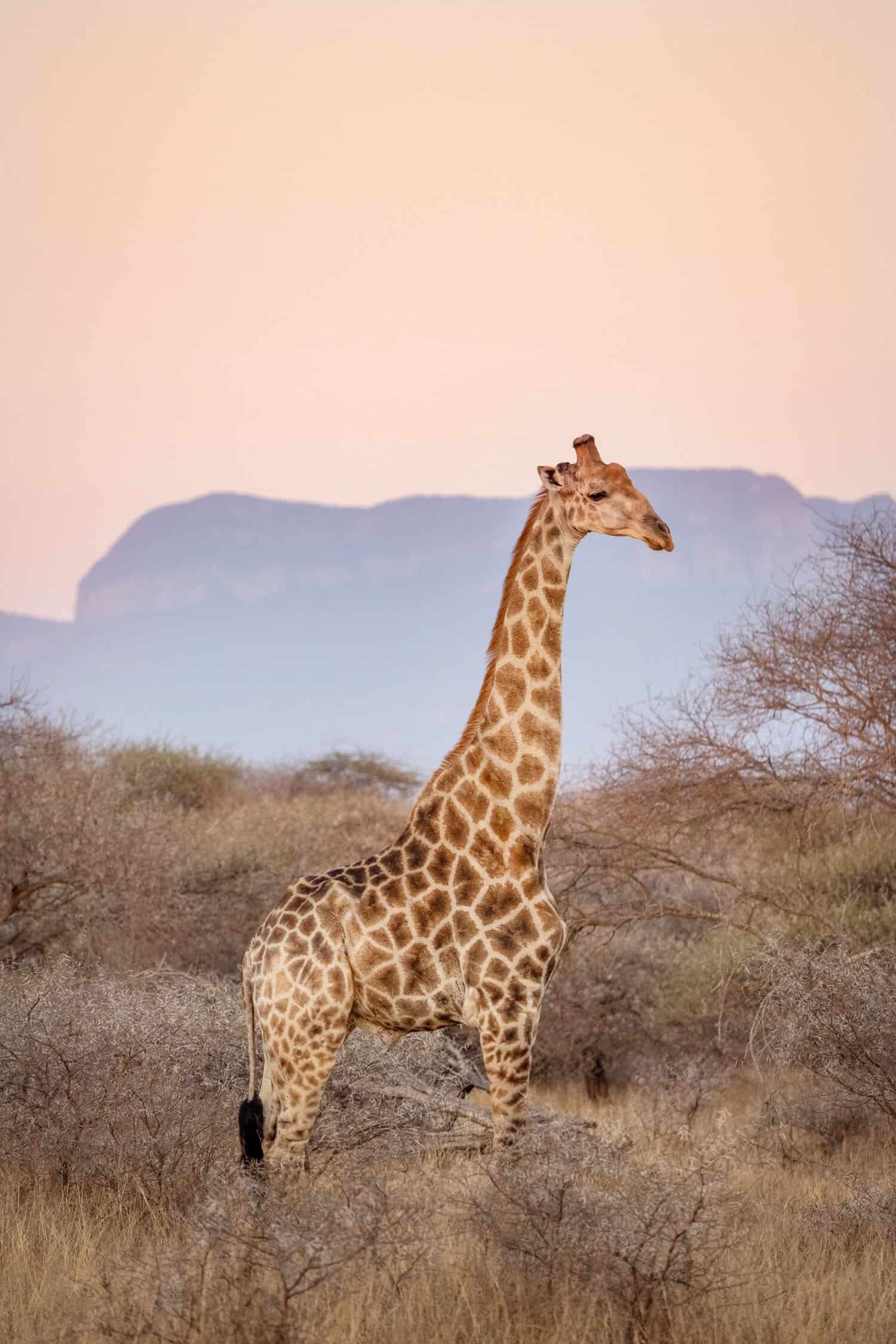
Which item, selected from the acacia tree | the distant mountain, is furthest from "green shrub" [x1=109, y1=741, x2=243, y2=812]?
the distant mountain

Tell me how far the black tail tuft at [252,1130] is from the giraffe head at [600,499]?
113 inches

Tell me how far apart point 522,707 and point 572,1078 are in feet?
24.9

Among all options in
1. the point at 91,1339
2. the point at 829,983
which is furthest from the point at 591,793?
the point at 91,1339

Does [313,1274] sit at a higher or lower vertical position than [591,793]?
lower

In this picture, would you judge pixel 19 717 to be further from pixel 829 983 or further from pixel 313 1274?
pixel 313 1274

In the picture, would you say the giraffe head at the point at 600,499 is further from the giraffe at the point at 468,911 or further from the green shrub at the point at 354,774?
the green shrub at the point at 354,774

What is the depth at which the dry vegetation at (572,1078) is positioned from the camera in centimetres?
502

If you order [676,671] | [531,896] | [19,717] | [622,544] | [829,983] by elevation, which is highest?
[622,544]

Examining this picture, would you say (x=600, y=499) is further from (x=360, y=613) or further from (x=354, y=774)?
(x=360, y=613)

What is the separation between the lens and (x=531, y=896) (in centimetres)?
615

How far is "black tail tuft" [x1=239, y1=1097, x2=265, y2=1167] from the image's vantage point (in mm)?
6203

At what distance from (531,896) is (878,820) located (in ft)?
17.8

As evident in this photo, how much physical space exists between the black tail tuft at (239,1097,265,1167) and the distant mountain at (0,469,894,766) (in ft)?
329

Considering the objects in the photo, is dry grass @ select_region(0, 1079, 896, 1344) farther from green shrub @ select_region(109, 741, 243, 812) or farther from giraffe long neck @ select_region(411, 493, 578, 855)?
green shrub @ select_region(109, 741, 243, 812)
